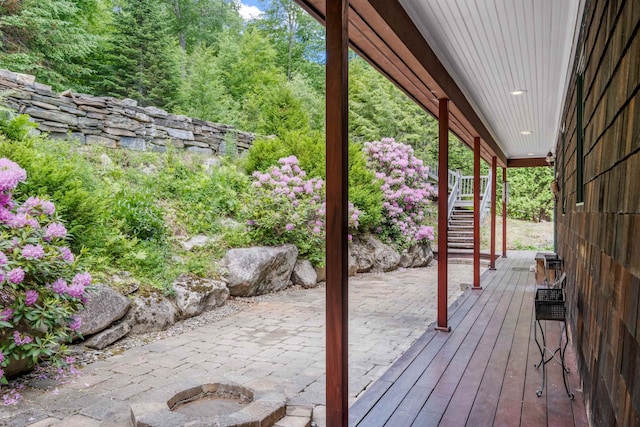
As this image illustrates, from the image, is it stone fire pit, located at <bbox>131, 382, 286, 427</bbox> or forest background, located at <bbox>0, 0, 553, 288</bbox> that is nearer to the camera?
stone fire pit, located at <bbox>131, 382, 286, 427</bbox>

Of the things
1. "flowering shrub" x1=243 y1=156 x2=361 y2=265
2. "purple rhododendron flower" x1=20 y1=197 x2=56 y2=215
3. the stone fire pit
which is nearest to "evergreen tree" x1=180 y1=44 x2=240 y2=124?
"flowering shrub" x1=243 y1=156 x2=361 y2=265

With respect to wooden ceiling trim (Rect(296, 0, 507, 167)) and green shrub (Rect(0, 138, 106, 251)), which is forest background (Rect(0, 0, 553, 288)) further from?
wooden ceiling trim (Rect(296, 0, 507, 167))

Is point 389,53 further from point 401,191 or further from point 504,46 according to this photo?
point 401,191

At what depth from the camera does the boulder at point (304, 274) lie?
684cm

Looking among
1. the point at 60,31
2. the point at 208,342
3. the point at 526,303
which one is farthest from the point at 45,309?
the point at 60,31

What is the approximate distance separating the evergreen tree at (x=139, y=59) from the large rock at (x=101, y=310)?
8600mm

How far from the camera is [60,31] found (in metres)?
9.51

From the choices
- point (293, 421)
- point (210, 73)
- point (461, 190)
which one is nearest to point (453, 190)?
point (461, 190)

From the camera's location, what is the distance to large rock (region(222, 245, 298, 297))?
570cm

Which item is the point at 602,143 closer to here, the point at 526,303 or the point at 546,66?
the point at 546,66

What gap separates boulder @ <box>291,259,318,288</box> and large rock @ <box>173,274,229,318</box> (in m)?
1.63

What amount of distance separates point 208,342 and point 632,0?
3849 mm

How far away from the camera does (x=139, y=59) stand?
11.6 metres

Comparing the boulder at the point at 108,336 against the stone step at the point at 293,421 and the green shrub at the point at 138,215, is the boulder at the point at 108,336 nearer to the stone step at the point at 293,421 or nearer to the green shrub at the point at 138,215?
the green shrub at the point at 138,215
